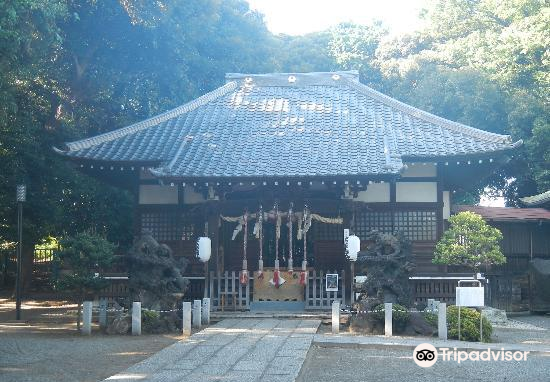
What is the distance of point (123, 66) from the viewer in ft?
90.6

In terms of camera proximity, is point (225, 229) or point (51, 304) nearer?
point (225, 229)

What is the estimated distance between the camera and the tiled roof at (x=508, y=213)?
22.7 meters

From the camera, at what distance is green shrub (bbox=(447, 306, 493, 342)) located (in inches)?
522

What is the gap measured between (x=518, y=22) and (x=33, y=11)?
23127 millimetres

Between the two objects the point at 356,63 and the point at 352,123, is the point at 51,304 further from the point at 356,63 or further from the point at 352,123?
the point at 356,63

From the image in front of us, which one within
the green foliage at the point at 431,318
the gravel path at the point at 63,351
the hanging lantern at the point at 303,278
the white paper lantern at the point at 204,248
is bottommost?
the gravel path at the point at 63,351

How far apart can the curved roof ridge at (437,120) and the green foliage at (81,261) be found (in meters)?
11.1

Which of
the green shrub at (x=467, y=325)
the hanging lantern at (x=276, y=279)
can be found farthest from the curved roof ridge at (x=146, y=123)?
the green shrub at (x=467, y=325)

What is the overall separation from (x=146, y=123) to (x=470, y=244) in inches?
439

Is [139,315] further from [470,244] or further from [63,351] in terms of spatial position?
[470,244]

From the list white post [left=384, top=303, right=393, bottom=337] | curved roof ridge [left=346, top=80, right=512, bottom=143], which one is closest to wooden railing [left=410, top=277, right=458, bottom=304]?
white post [left=384, top=303, right=393, bottom=337]

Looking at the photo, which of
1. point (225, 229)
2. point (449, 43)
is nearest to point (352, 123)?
point (225, 229)

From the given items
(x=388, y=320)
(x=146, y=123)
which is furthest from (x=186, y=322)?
(x=146, y=123)

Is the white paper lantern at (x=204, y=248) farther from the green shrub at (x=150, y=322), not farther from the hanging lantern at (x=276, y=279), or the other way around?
the green shrub at (x=150, y=322)
